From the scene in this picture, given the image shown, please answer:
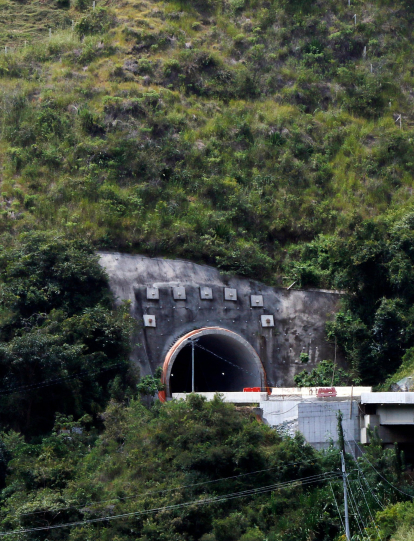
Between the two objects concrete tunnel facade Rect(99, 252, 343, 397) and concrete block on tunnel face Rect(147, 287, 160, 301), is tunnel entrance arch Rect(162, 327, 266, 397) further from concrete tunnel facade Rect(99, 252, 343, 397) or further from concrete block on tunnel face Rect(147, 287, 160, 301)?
concrete block on tunnel face Rect(147, 287, 160, 301)

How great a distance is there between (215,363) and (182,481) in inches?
462

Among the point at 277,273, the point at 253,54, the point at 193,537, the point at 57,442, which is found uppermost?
the point at 253,54

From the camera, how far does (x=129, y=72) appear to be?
141 ft

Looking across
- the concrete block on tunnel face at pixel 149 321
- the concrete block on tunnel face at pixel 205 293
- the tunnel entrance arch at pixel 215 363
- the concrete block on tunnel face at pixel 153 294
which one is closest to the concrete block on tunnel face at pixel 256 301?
the concrete block on tunnel face at pixel 205 293

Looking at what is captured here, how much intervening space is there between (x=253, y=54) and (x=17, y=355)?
73.0 ft

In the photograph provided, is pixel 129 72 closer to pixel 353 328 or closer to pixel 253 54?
pixel 253 54

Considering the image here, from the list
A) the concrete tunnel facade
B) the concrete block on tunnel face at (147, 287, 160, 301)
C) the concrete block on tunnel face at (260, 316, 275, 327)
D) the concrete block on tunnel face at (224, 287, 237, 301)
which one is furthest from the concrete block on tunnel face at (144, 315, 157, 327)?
the concrete block on tunnel face at (260, 316, 275, 327)

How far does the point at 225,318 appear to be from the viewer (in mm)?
36281

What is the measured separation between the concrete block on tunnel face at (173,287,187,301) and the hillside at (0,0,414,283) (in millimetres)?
1939

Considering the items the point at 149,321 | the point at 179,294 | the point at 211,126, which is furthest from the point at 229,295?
the point at 211,126

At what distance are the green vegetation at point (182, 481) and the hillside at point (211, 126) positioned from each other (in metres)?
10.6

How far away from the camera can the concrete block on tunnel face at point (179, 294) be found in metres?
35.9

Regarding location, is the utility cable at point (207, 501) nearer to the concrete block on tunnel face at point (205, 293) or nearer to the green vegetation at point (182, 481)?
the green vegetation at point (182, 481)

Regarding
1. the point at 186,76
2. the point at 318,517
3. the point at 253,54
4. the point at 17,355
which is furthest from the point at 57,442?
the point at 253,54
